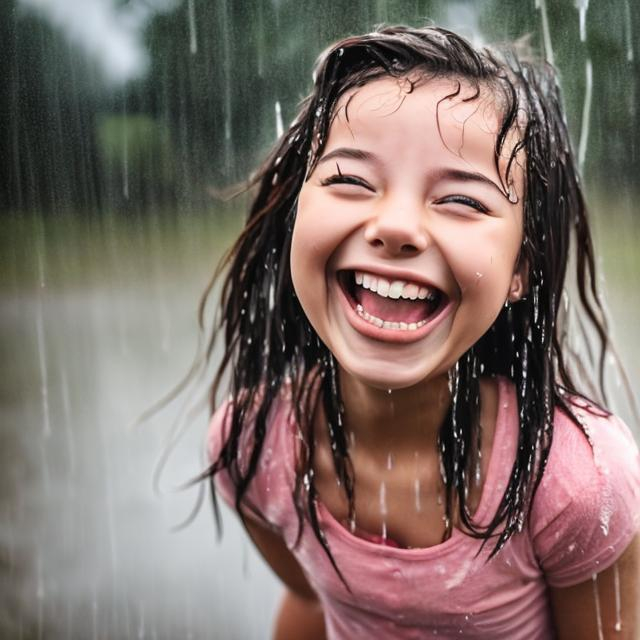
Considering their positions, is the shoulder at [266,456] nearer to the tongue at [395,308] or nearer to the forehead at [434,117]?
the tongue at [395,308]

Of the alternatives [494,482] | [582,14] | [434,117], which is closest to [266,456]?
[494,482]

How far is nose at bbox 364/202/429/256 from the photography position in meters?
1.18

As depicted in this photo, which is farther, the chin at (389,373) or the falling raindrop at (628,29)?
the falling raindrop at (628,29)

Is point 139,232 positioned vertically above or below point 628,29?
below

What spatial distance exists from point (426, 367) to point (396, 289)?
11cm

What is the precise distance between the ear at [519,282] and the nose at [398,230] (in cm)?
20

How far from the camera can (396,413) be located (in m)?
1.44

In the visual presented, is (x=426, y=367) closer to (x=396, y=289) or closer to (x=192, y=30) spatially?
(x=396, y=289)

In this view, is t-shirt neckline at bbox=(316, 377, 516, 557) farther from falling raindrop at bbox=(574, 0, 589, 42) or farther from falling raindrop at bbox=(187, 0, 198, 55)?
falling raindrop at bbox=(187, 0, 198, 55)

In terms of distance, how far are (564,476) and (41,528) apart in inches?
98.7

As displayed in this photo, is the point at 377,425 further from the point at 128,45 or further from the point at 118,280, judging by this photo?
the point at 118,280

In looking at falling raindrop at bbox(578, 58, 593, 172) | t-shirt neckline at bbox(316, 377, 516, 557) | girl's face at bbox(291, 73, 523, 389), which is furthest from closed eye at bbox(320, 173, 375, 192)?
falling raindrop at bbox(578, 58, 593, 172)

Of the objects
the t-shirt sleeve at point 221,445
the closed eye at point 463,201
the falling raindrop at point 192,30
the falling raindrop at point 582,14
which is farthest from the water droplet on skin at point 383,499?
the falling raindrop at point 192,30

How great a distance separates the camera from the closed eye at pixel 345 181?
1.24 m
